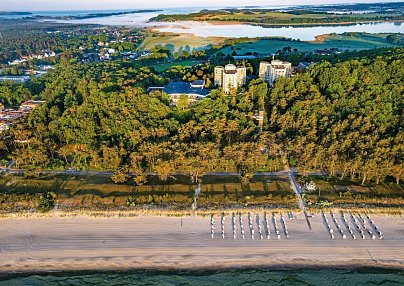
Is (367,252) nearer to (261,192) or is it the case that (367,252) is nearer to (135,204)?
(261,192)

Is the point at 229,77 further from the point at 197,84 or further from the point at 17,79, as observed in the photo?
the point at 17,79

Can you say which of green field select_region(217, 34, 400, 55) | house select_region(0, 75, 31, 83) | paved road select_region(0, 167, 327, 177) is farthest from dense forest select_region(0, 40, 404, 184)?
green field select_region(217, 34, 400, 55)

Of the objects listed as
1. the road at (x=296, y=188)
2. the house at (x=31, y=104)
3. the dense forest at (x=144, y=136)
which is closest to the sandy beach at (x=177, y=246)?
the road at (x=296, y=188)

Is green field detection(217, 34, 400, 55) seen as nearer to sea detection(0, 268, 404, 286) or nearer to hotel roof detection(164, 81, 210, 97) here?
hotel roof detection(164, 81, 210, 97)

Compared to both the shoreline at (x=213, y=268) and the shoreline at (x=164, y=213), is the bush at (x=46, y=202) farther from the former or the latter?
the shoreline at (x=213, y=268)

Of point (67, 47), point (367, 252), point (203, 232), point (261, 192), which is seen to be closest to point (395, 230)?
point (367, 252)

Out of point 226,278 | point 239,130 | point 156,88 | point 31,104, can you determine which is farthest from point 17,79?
point 226,278
